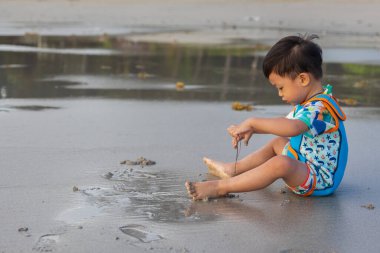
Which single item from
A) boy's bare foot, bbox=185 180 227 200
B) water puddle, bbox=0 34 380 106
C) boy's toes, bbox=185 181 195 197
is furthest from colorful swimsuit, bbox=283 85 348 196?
water puddle, bbox=0 34 380 106

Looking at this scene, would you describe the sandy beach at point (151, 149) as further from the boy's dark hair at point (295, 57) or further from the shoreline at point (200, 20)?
the shoreline at point (200, 20)

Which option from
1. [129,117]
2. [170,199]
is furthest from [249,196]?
[129,117]

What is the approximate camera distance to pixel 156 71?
1036cm

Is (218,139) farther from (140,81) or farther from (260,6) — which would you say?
(260,6)

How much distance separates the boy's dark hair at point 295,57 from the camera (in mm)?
4680

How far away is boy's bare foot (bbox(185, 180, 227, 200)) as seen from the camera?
14.8 feet

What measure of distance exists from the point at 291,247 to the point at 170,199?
39.4 inches

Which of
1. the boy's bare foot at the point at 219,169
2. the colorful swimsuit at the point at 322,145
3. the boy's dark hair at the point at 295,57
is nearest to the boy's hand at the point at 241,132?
the colorful swimsuit at the point at 322,145

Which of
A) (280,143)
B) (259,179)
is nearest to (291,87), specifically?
(280,143)

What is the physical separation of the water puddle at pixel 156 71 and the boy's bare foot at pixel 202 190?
11.4ft

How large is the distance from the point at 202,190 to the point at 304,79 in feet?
2.95

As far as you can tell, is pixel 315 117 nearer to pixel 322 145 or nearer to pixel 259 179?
pixel 322 145

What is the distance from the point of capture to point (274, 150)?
5.11 metres

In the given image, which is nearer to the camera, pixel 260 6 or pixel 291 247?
pixel 291 247
